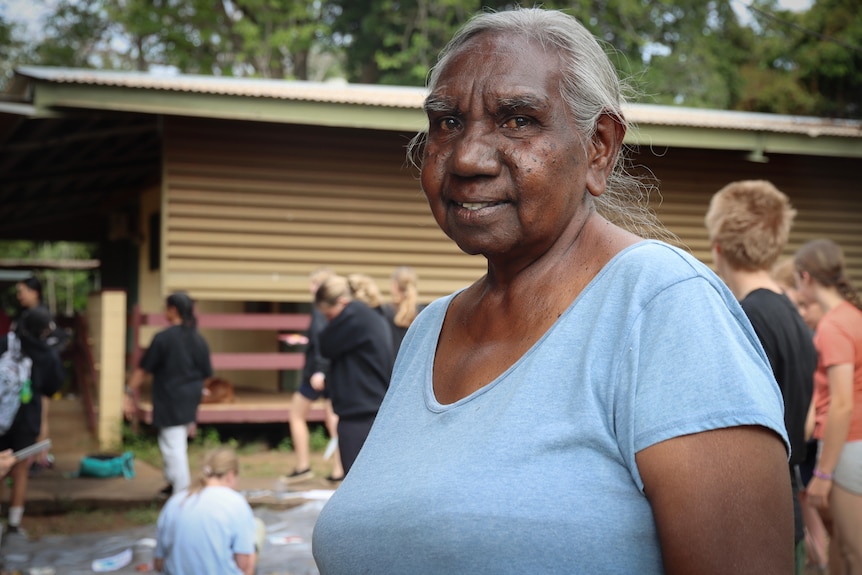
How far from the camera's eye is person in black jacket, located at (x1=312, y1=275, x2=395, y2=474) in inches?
286

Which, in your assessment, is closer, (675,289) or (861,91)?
(675,289)

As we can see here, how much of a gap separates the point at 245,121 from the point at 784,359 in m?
8.50

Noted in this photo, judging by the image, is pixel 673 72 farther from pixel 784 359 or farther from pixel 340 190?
pixel 784 359

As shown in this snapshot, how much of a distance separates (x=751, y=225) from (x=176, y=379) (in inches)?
252

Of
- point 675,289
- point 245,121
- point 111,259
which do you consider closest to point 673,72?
point 111,259

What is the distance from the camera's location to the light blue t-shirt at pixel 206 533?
5406 millimetres

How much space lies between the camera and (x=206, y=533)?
5430mm

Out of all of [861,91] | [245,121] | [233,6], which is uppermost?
[233,6]

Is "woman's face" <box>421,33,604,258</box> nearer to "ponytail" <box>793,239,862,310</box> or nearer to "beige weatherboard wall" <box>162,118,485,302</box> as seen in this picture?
"ponytail" <box>793,239,862,310</box>

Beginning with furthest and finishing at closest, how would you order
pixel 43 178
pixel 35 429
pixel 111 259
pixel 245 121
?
pixel 111 259
pixel 43 178
pixel 245 121
pixel 35 429

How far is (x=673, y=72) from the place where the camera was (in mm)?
25375

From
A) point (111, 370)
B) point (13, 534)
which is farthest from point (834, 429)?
point (111, 370)

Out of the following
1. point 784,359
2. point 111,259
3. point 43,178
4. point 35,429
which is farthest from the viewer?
point 111,259

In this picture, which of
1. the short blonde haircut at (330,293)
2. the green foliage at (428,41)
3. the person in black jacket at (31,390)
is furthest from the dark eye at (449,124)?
the green foliage at (428,41)
